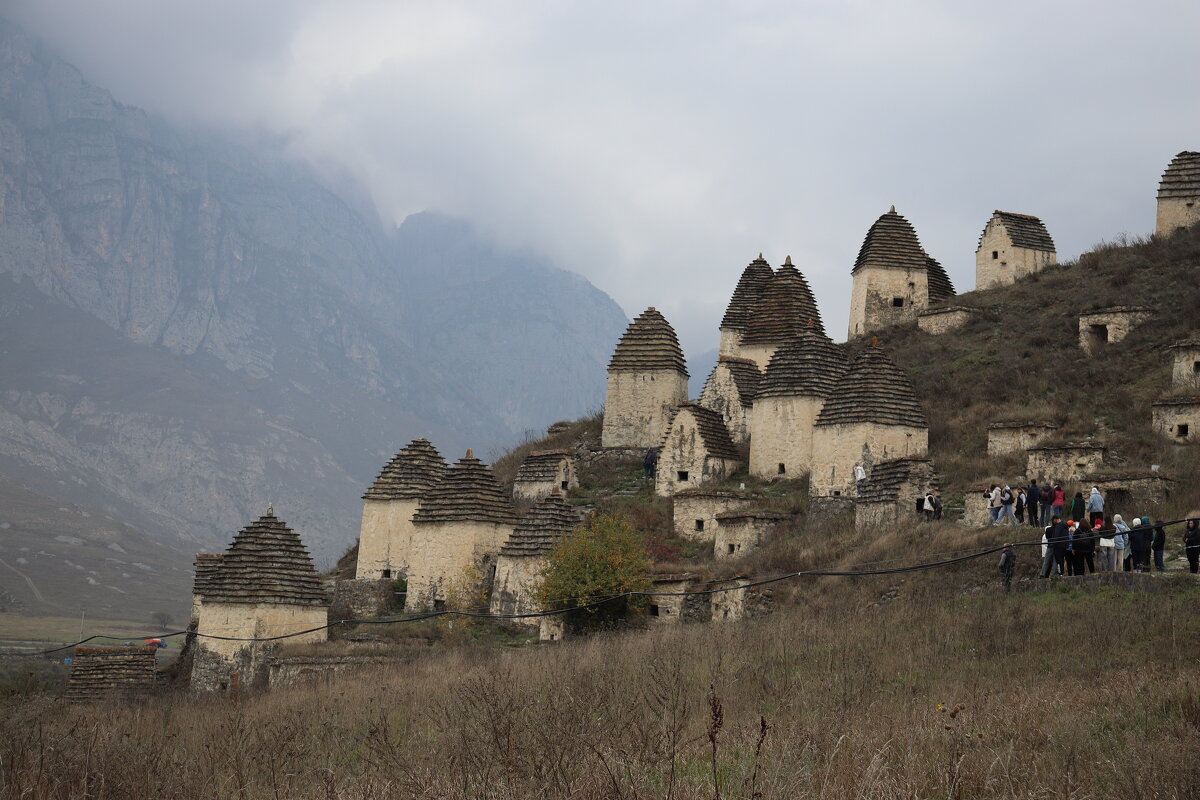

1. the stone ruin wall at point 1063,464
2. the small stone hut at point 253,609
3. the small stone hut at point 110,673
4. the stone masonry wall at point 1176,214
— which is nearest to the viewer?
the stone ruin wall at point 1063,464

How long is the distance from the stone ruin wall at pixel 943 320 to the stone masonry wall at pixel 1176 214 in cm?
826

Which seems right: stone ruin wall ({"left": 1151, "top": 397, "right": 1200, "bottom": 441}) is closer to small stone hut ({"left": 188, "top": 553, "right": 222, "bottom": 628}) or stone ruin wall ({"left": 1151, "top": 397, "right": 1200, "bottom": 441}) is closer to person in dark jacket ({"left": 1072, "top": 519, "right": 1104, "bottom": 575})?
person in dark jacket ({"left": 1072, "top": 519, "right": 1104, "bottom": 575})

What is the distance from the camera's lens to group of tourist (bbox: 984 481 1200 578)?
21766 millimetres

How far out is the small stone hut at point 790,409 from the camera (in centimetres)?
3684

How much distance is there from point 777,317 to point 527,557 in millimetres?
17195

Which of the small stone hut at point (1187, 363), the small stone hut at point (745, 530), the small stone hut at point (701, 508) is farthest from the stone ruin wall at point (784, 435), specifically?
the small stone hut at point (1187, 363)

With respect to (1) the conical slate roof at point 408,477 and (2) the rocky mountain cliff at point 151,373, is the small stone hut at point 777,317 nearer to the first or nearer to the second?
(1) the conical slate roof at point 408,477

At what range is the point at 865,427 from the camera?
112 ft

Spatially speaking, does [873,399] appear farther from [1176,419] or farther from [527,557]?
[527,557]

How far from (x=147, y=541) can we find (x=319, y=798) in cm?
12001

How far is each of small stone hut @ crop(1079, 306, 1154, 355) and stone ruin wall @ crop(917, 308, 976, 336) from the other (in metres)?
6.25

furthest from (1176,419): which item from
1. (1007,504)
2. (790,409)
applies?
(790,409)

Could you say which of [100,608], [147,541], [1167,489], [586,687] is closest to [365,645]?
[586,687]

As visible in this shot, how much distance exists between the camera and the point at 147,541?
12638cm
